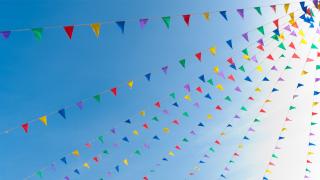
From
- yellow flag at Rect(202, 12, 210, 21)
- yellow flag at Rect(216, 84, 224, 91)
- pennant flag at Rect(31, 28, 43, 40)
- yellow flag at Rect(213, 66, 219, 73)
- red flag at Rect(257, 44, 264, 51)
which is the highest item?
red flag at Rect(257, 44, 264, 51)

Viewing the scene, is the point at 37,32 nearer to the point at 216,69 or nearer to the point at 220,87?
the point at 216,69

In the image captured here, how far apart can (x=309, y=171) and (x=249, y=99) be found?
191 inches

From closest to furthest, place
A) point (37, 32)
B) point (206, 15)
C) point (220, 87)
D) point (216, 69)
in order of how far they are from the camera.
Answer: point (37, 32) → point (206, 15) → point (216, 69) → point (220, 87)

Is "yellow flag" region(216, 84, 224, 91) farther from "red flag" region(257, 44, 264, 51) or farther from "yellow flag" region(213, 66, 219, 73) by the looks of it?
"red flag" region(257, 44, 264, 51)

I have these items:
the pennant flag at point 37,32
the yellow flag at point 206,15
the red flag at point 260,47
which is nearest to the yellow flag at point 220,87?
the red flag at point 260,47

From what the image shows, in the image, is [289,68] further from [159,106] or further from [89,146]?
[89,146]

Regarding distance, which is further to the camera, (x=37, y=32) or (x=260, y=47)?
(x=260, y=47)

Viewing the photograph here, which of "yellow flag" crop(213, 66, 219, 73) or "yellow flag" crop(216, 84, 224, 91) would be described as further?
"yellow flag" crop(216, 84, 224, 91)

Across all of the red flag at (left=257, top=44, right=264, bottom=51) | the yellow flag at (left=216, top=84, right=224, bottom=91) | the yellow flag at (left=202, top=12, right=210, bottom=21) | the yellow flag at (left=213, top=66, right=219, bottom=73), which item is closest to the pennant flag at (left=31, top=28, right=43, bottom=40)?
the yellow flag at (left=202, top=12, right=210, bottom=21)

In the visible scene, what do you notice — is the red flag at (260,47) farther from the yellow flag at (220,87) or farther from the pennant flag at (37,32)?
the pennant flag at (37,32)

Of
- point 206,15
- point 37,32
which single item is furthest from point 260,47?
point 37,32

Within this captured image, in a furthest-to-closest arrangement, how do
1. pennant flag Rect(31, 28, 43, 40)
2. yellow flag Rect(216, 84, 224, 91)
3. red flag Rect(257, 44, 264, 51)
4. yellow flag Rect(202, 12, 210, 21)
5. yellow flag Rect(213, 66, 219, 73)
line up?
yellow flag Rect(216, 84, 224, 91) < yellow flag Rect(213, 66, 219, 73) < red flag Rect(257, 44, 264, 51) < yellow flag Rect(202, 12, 210, 21) < pennant flag Rect(31, 28, 43, 40)

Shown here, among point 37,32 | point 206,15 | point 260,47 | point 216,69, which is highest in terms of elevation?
point 260,47

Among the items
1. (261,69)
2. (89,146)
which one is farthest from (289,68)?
(89,146)
